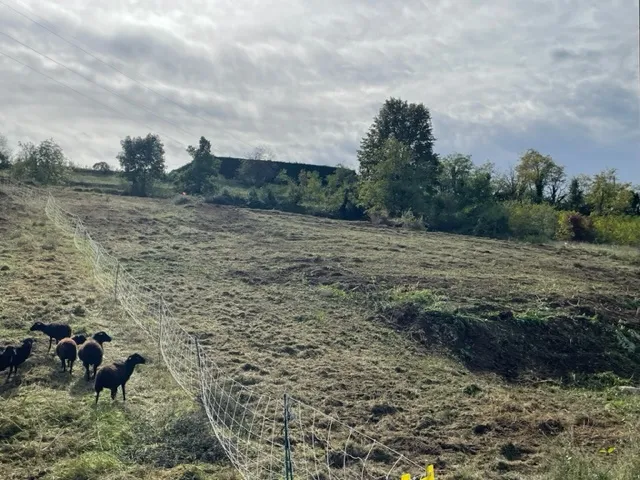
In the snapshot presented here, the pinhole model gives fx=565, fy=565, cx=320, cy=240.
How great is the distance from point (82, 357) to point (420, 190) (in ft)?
102

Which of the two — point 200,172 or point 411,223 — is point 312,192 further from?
point 411,223

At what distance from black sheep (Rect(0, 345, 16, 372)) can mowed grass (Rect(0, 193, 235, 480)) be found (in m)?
0.24

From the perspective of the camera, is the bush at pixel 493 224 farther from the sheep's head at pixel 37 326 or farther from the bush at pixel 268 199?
the sheep's head at pixel 37 326

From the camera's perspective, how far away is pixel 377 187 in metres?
37.4

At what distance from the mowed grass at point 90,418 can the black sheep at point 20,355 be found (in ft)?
0.41

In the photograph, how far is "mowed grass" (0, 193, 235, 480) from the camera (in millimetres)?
5988

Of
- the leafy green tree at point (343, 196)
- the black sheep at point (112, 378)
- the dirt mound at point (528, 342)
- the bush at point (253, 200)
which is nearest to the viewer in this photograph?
the black sheep at point (112, 378)

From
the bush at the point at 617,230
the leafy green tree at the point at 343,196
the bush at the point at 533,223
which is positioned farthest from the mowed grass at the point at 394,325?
the leafy green tree at the point at 343,196

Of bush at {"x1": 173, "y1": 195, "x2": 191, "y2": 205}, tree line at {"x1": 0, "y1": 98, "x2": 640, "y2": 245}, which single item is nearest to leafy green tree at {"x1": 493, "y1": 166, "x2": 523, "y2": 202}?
tree line at {"x1": 0, "y1": 98, "x2": 640, "y2": 245}

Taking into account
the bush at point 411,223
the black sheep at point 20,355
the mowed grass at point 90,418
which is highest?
the bush at point 411,223

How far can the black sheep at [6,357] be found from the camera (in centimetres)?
795

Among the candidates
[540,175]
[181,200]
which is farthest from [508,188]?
[181,200]

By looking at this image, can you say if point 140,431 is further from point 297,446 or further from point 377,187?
point 377,187

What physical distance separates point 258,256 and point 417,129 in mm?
34282
